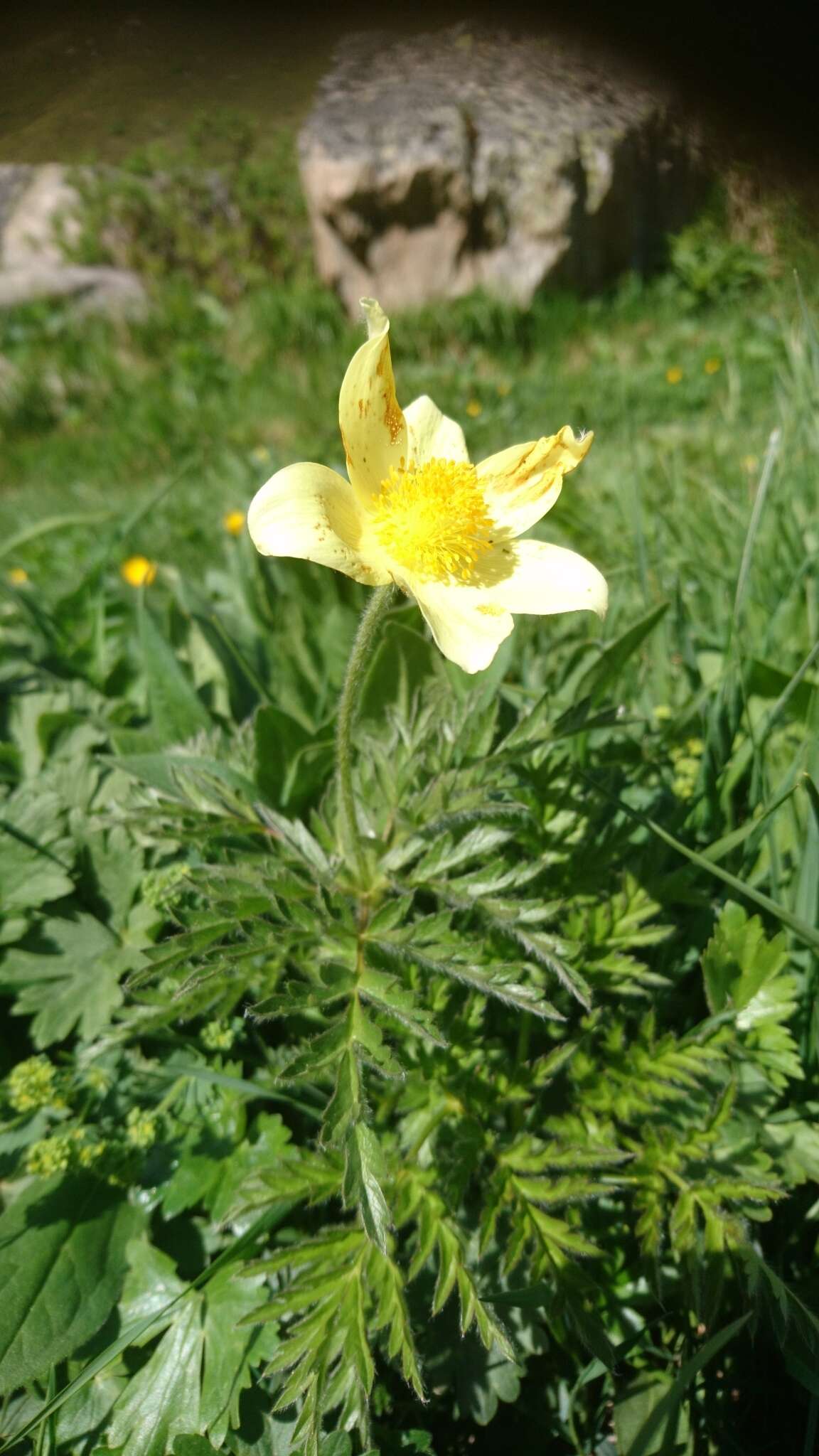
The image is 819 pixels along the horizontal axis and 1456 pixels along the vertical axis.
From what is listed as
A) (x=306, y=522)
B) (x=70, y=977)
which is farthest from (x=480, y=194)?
(x=70, y=977)

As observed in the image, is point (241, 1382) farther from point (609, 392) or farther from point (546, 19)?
point (609, 392)

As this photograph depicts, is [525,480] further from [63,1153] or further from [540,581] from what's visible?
[63,1153]

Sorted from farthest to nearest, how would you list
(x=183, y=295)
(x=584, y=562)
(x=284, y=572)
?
(x=183, y=295)
(x=284, y=572)
(x=584, y=562)

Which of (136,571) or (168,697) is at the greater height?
(168,697)

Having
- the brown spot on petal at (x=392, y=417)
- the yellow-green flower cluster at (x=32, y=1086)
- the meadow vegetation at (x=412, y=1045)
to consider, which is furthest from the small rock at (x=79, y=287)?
the yellow-green flower cluster at (x=32, y=1086)

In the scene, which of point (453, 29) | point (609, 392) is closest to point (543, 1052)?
point (453, 29)
